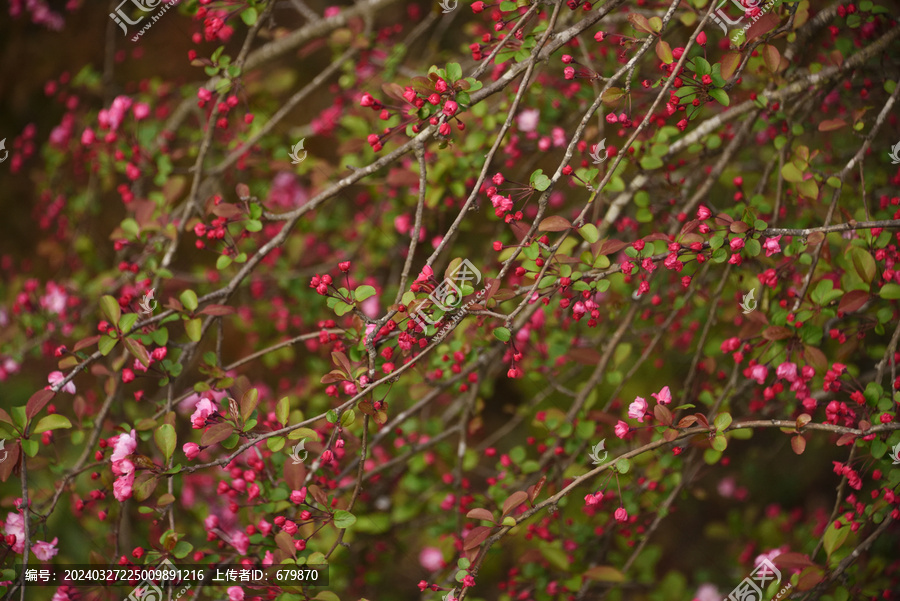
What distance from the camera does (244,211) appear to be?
141 cm

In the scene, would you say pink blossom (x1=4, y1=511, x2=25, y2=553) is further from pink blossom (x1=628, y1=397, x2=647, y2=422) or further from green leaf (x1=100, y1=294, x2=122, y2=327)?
pink blossom (x1=628, y1=397, x2=647, y2=422)

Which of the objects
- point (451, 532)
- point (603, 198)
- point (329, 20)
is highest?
point (329, 20)

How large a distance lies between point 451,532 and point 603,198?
3.35 feet

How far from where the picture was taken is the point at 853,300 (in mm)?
1241

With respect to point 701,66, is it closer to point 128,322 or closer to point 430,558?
point 128,322

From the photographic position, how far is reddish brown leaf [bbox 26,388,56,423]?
47.7 inches

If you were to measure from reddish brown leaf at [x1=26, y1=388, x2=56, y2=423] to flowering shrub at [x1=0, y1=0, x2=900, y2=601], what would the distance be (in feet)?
0.04

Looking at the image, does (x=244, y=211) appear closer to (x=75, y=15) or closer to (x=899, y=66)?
(x=899, y=66)

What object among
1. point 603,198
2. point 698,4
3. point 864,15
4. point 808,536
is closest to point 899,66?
point 864,15

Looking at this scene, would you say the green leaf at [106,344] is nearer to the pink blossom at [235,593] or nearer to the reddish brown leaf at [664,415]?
the pink blossom at [235,593]

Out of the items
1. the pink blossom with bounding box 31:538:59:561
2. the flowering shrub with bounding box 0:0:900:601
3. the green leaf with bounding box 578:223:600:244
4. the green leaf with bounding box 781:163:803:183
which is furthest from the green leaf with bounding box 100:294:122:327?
the green leaf with bounding box 781:163:803:183

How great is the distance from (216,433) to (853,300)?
1.29 metres

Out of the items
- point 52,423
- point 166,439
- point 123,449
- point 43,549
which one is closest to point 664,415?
point 166,439

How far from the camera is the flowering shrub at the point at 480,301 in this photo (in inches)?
46.5
